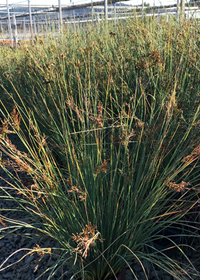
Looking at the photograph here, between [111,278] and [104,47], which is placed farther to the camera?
[104,47]

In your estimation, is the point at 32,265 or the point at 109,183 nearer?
the point at 109,183

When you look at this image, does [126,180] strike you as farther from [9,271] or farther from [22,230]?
[22,230]

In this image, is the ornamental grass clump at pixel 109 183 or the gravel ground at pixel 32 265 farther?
the gravel ground at pixel 32 265

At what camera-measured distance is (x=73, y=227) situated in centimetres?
128

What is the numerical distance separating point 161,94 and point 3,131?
1034mm

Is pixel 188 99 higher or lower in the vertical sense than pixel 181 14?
lower

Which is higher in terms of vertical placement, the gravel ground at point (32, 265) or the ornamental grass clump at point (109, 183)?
the ornamental grass clump at point (109, 183)

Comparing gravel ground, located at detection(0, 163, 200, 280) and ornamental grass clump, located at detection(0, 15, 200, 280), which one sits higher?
ornamental grass clump, located at detection(0, 15, 200, 280)

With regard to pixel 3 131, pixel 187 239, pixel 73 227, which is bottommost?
pixel 187 239

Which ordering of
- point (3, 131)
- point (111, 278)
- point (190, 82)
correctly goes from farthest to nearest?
1. point (190, 82)
2. point (111, 278)
3. point (3, 131)

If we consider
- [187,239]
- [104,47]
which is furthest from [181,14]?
[187,239]

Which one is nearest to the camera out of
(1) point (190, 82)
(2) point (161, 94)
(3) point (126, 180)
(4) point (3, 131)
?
(4) point (3, 131)

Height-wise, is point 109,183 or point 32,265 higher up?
point 109,183

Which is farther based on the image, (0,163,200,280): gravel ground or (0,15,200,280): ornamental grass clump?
(0,163,200,280): gravel ground
